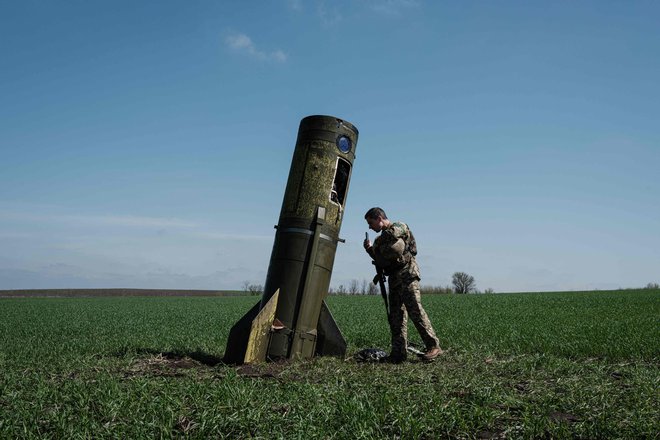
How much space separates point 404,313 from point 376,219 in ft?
5.55

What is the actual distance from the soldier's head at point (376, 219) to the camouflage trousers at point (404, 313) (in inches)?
35.2

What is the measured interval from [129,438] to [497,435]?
10.3 ft

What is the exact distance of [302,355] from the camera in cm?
805

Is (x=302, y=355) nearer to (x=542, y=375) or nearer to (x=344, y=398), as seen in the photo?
(x=344, y=398)

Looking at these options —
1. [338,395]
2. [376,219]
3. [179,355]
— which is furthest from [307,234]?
[179,355]

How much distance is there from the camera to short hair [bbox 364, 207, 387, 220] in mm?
8391

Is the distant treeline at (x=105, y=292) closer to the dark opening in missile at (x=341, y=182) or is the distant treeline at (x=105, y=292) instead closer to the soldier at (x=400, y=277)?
the dark opening in missile at (x=341, y=182)

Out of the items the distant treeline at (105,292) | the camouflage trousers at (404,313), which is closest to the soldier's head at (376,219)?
the camouflage trousers at (404,313)

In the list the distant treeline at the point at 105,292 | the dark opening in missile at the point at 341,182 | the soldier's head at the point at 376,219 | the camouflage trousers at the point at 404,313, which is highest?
the dark opening in missile at the point at 341,182

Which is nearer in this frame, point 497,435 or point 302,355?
point 497,435

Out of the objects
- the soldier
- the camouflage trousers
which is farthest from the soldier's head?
the camouflage trousers

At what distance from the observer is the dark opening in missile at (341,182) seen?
Result: 28.2 ft

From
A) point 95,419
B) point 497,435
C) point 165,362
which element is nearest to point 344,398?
point 497,435

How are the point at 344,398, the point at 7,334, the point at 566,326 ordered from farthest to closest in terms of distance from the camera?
the point at 7,334 < the point at 566,326 < the point at 344,398
